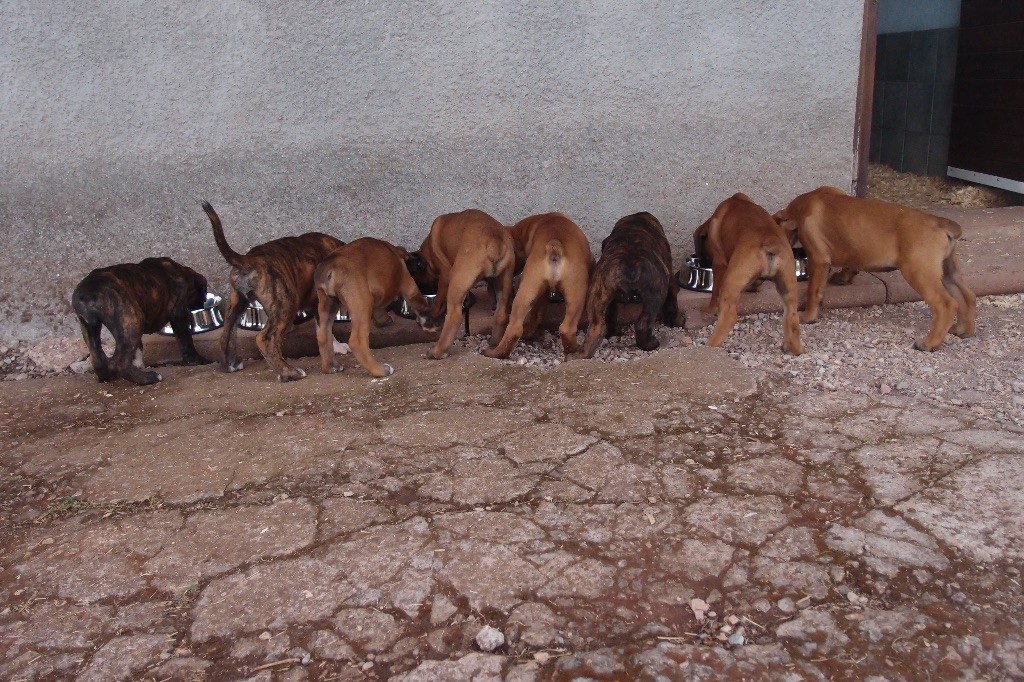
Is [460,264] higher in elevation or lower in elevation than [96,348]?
higher

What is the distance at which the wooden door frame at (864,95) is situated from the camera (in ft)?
23.7

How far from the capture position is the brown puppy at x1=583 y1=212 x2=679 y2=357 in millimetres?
5875

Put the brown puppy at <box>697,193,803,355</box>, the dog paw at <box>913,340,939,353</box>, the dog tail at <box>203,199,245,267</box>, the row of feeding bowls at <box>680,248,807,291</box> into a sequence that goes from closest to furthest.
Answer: the dog tail at <box>203,199,245,267</box> → the brown puppy at <box>697,193,803,355</box> → the dog paw at <box>913,340,939,353</box> → the row of feeding bowls at <box>680,248,807,291</box>

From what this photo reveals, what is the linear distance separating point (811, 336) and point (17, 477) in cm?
518

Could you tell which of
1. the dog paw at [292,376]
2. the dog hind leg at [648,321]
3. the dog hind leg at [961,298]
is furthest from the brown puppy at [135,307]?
the dog hind leg at [961,298]

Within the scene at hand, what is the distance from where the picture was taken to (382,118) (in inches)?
274

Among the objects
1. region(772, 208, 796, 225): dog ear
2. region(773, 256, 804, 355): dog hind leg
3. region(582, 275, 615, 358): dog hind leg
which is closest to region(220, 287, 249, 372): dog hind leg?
region(582, 275, 615, 358): dog hind leg

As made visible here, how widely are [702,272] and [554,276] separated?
5.68 feet

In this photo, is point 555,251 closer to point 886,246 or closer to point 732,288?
point 732,288

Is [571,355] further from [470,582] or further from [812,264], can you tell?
[470,582]

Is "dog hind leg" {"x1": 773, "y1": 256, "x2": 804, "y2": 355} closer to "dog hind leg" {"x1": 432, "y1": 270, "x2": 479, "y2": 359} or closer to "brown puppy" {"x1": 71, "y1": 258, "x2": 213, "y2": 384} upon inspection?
"dog hind leg" {"x1": 432, "y1": 270, "x2": 479, "y2": 359}

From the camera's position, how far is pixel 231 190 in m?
6.91

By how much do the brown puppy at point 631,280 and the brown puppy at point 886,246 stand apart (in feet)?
3.74

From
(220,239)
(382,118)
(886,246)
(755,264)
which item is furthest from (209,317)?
(886,246)
